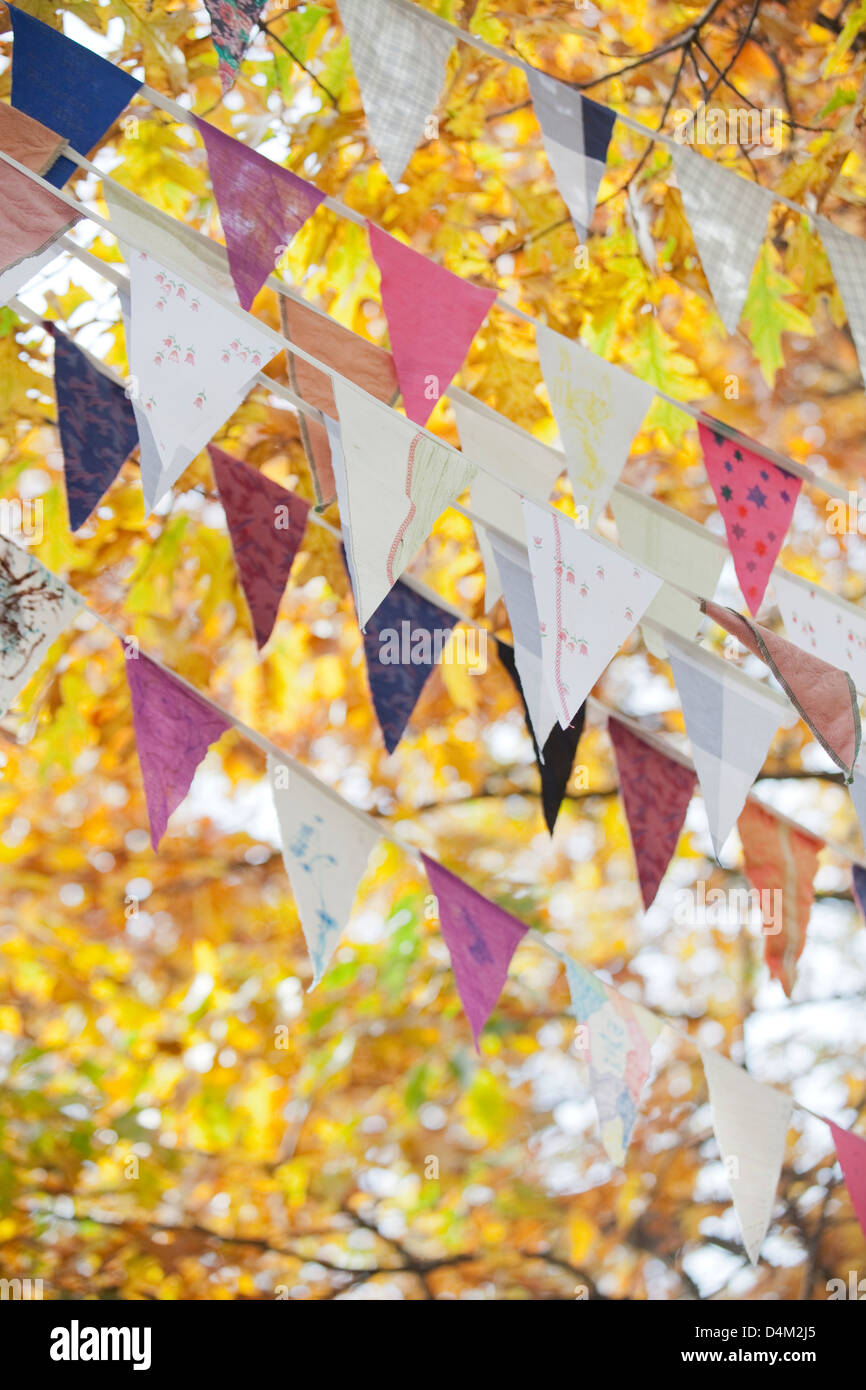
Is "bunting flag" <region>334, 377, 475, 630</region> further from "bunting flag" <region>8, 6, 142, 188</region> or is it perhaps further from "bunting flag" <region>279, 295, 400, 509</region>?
"bunting flag" <region>8, 6, 142, 188</region>

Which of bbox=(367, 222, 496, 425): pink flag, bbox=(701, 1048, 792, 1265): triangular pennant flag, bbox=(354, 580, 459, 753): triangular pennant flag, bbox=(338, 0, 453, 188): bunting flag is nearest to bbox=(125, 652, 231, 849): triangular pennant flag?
bbox=(354, 580, 459, 753): triangular pennant flag

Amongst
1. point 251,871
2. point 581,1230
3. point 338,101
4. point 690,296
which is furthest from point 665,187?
point 581,1230

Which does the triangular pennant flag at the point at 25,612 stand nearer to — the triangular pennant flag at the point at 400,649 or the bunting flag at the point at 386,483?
the triangular pennant flag at the point at 400,649

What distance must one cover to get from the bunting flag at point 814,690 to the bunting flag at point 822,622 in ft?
1.08

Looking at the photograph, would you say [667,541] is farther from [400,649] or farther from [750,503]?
[400,649]

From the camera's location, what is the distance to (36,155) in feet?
4.09

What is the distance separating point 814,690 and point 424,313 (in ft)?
2.33

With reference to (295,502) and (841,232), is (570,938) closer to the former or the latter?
(295,502)

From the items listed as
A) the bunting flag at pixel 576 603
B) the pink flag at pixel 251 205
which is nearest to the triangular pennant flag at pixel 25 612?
the pink flag at pixel 251 205

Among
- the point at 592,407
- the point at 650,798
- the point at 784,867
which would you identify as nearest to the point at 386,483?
the point at 592,407

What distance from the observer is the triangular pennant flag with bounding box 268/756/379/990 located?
1.83 meters

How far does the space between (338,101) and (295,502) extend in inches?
37.9
